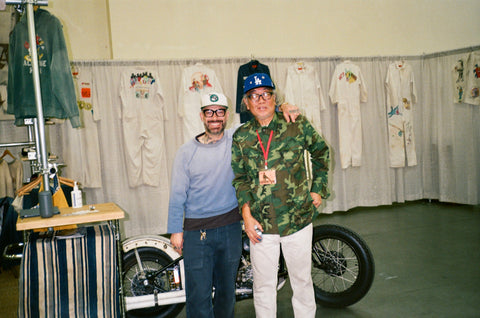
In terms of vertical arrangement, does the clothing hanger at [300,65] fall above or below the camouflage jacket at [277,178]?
above

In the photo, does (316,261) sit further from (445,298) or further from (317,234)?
(445,298)

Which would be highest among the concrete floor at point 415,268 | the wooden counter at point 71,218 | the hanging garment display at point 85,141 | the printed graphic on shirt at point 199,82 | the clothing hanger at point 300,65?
the clothing hanger at point 300,65

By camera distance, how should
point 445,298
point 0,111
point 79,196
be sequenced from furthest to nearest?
point 0,111 < point 445,298 < point 79,196

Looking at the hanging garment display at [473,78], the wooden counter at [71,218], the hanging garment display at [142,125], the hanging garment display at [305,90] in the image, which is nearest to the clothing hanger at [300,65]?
the hanging garment display at [305,90]

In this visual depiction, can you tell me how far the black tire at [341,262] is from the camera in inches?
108

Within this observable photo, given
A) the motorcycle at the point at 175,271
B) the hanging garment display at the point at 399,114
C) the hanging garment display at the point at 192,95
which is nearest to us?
the motorcycle at the point at 175,271

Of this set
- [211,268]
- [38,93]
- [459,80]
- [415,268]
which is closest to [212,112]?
[211,268]

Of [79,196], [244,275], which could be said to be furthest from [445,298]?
[79,196]

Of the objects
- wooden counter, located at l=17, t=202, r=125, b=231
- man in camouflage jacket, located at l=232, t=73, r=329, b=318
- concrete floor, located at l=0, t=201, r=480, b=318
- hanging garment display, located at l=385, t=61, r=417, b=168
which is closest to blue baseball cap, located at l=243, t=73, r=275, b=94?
man in camouflage jacket, located at l=232, t=73, r=329, b=318

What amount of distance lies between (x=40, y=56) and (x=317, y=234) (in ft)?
7.77

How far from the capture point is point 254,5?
584cm

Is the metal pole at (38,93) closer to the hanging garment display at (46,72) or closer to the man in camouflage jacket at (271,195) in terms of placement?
the hanging garment display at (46,72)

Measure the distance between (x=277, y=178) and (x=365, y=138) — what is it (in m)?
4.27

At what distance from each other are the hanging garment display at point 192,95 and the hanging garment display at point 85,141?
1079mm
